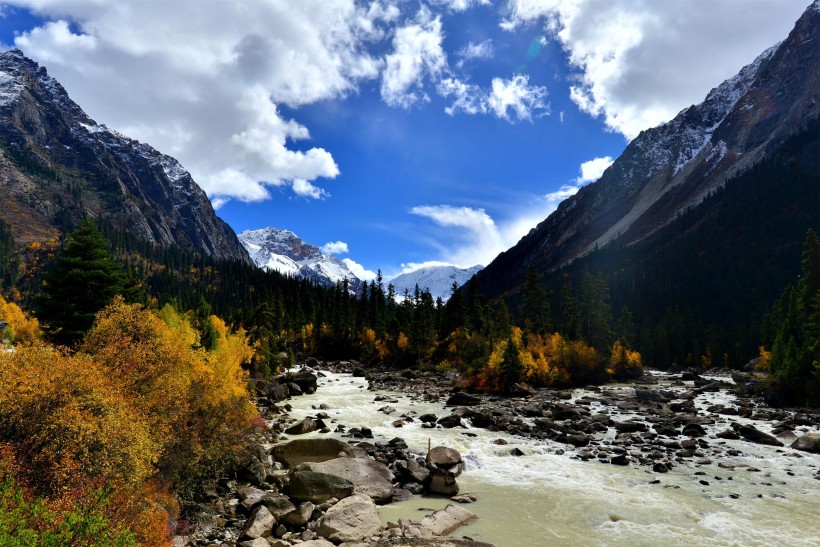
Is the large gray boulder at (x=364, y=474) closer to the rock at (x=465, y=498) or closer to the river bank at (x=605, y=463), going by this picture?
the river bank at (x=605, y=463)

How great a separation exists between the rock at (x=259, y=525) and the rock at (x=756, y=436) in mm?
36828

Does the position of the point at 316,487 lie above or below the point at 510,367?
below

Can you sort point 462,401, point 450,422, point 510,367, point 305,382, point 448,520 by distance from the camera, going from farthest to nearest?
1. point 305,382
2. point 510,367
3. point 462,401
4. point 450,422
5. point 448,520

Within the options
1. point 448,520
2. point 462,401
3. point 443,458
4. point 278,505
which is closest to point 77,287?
point 278,505

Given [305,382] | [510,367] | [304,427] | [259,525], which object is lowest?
[304,427]

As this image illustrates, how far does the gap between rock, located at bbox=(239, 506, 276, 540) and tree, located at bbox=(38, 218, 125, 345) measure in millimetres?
23109

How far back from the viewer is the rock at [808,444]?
102 feet

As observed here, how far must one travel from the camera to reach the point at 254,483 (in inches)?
997

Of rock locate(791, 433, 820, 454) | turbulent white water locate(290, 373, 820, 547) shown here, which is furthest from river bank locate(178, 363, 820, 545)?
rock locate(791, 433, 820, 454)

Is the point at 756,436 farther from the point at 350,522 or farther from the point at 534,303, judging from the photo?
the point at 534,303

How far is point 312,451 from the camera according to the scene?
98.2ft

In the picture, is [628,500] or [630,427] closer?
[628,500]

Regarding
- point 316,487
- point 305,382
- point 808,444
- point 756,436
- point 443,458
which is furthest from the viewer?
point 305,382

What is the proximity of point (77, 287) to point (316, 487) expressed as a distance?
26.5 m
